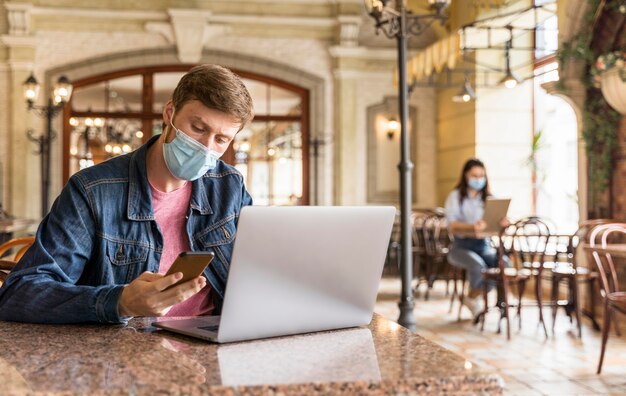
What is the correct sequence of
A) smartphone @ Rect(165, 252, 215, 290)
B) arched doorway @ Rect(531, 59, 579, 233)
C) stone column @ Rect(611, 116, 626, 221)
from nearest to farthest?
smartphone @ Rect(165, 252, 215, 290)
stone column @ Rect(611, 116, 626, 221)
arched doorway @ Rect(531, 59, 579, 233)

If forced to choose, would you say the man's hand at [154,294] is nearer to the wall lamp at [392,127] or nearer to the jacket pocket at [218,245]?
the jacket pocket at [218,245]

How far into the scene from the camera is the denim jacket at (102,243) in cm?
146

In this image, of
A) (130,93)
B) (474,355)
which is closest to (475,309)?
(474,355)

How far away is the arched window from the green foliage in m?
4.80

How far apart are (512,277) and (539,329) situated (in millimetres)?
528

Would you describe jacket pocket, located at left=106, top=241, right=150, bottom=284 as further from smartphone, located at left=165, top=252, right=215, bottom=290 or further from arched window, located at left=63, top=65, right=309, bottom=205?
arched window, located at left=63, top=65, right=309, bottom=205

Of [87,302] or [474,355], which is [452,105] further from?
[87,302]

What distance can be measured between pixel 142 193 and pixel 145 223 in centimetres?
7

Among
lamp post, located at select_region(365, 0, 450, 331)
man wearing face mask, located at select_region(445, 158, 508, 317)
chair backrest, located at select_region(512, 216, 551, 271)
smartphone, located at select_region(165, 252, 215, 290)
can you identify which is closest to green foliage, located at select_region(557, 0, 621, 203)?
chair backrest, located at select_region(512, 216, 551, 271)

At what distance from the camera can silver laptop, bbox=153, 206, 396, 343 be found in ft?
4.07

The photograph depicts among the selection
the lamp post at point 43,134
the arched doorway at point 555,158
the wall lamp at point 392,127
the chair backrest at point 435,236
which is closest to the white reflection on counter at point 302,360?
the chair backrest at point 435,236

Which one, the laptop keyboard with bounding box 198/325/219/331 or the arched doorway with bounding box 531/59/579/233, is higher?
the arched doorway with bounding box 531/59/579/233

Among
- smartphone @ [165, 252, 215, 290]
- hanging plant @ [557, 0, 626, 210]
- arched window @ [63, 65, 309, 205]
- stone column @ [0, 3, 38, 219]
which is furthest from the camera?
arched window @ [63, 65, 309, 205]

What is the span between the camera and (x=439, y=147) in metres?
10.9
